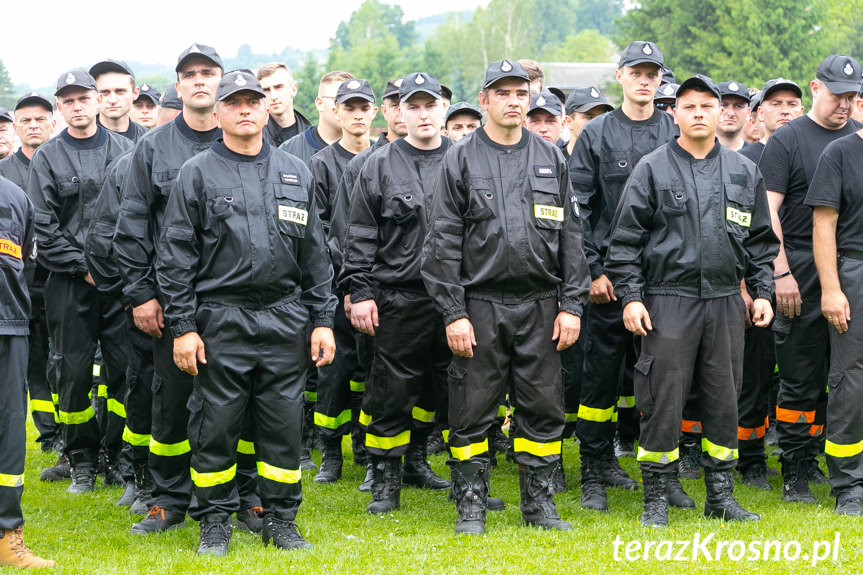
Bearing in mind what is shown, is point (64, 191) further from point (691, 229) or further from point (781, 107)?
point (781, 107)

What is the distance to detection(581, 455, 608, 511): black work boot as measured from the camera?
7199mm

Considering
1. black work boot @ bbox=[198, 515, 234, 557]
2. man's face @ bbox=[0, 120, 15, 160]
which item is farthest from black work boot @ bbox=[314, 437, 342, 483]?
man's face @ bbox=[0, 120, 15, 160]

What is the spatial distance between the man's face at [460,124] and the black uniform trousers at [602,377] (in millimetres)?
2865

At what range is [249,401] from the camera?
6.31 m

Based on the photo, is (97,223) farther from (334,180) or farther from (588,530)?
(588,530)

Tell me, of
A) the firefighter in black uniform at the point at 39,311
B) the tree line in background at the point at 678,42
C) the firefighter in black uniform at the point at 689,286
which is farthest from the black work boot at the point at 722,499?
the tree line in background at the point at 678,42

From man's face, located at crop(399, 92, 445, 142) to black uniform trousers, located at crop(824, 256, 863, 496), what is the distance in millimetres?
2992

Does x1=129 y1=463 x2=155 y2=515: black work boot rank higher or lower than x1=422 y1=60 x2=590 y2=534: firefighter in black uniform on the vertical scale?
lower

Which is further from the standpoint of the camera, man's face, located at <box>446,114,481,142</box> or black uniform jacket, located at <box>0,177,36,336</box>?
man's face, located at <box>446,114,481,142</box>

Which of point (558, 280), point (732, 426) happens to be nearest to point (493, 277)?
point (558, 280)

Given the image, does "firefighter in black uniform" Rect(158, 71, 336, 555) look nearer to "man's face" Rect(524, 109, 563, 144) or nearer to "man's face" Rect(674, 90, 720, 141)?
"man's face" Rect(674, 90, 720, 141)

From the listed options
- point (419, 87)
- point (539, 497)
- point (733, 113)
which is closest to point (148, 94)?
point (419, 87)

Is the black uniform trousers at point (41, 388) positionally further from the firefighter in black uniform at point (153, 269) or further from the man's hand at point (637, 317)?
the man's hand at point (637, 317)

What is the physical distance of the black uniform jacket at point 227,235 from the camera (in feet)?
19.8
